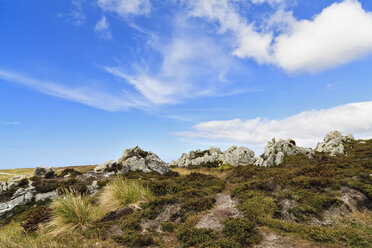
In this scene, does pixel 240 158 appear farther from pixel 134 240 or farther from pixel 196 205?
pixel 134 240

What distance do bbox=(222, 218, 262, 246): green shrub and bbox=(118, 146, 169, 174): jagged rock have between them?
20704mm

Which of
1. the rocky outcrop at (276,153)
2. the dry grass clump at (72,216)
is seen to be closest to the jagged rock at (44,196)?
the dry grass clump at (72,216)

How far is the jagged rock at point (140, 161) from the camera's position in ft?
90.1

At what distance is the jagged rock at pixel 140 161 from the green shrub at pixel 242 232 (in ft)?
67.9

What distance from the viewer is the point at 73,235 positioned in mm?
9008

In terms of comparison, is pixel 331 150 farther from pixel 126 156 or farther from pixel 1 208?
pixel 1 208

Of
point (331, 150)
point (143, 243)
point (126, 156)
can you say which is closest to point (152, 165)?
point (126, 156)

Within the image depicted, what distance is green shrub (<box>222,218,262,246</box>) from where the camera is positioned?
23.7 feet

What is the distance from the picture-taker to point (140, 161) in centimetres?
2841

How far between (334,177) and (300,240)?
1089 cm

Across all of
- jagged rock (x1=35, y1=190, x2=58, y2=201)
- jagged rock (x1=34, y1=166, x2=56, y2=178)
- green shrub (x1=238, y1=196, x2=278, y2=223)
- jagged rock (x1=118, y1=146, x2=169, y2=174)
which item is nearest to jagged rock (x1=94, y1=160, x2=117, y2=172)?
jagged rock (x1=118, y1=146, x2=169, y2=174)

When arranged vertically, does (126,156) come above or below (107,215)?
above

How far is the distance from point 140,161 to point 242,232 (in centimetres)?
2273

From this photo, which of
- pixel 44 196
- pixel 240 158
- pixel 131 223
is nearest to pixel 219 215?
pixel 131 223
